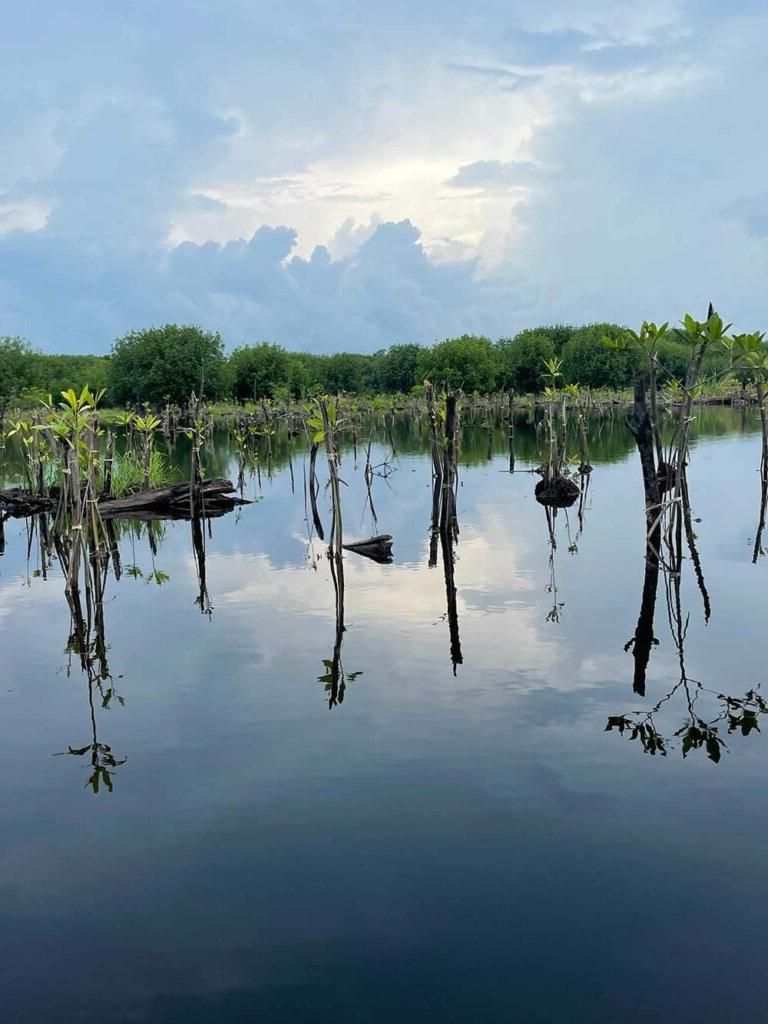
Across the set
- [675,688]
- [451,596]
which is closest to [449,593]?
[451,596]

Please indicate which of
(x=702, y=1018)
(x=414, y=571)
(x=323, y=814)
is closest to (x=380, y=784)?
(x=323, y=814)

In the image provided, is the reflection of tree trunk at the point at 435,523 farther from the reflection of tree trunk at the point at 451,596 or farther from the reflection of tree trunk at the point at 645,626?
the reflection of tree trunk at the point at 645,626

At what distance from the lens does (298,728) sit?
34.9 ft

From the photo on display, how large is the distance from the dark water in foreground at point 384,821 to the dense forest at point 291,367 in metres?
64.5

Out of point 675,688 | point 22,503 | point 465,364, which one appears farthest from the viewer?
point 465,364

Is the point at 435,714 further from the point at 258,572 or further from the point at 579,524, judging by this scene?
the point at 579,524

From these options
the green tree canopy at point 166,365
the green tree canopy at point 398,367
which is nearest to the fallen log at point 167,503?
the green tree canopy at point 166,365

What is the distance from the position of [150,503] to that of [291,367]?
84668 millimetres

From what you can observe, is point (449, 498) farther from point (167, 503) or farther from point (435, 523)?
point (167, 503)

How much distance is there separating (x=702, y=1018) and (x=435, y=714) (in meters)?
5.27

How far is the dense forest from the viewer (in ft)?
313

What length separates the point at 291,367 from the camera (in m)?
111

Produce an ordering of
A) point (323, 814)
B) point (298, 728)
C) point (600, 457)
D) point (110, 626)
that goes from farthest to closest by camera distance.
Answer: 1. point (600, 457)
2. point (110, 626)
3. point (298, 728)
4. point (323, 814)

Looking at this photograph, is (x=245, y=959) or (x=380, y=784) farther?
(x=380, y=784)
